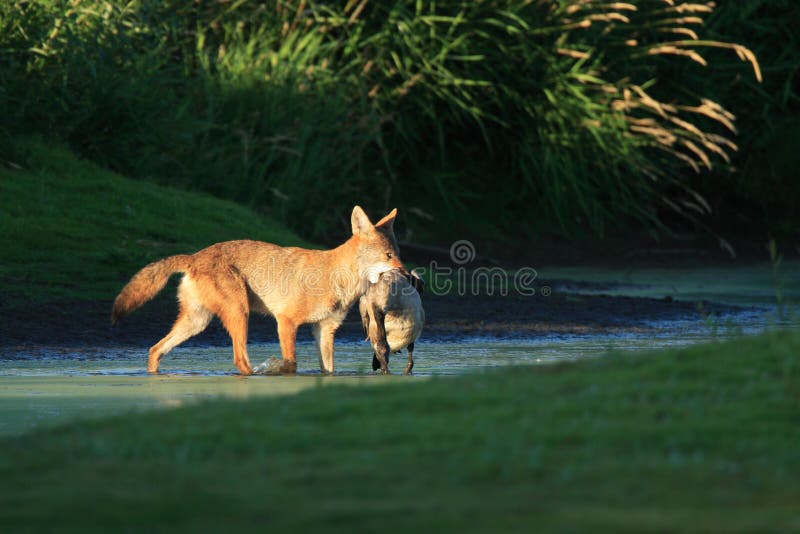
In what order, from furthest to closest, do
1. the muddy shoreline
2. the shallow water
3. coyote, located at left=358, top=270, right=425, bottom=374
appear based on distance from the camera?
the muddy shoreline, coyote, located at left=358, top=270, right=425, bottom=374, the shallow water

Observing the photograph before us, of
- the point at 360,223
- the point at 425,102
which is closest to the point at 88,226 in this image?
the point at 360,223

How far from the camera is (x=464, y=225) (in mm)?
Answer: 18438

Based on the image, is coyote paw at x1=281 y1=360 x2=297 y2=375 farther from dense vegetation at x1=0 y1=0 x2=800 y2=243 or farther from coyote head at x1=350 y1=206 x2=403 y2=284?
dense vegetation at x1=0 y1=0 x2=800 y2=243

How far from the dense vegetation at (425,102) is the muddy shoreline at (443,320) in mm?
3914

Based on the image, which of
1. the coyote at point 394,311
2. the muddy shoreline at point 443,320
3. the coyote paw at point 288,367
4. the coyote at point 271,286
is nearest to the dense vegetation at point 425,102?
the muddy shoreline at point 443,320

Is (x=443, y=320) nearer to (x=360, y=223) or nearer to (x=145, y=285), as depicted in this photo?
(x=360, y=223)

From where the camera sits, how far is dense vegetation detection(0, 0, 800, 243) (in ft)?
52.9

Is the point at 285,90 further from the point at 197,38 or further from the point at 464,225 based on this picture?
the point at 464,225

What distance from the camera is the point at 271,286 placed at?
9.63 m

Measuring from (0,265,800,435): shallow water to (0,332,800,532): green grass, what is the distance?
45.5 inches

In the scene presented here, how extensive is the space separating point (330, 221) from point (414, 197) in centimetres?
186

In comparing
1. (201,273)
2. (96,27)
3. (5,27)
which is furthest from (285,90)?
(201,273)

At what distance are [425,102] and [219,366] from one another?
1016 cm

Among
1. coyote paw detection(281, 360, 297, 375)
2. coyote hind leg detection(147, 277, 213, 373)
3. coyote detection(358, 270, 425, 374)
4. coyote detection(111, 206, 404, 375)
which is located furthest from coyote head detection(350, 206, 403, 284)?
coyote hind leg detection(147, 277, 213, 373)
